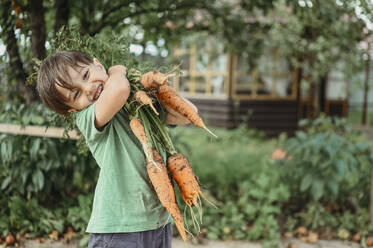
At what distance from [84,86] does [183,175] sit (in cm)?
65

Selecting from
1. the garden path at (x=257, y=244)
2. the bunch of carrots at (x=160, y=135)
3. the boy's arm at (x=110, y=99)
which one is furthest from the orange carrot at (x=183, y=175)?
the garden path at (x=257, y=244)

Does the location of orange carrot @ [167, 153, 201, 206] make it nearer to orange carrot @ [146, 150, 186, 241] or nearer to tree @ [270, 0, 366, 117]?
orange carrot @ [146, 150, 186, 241]

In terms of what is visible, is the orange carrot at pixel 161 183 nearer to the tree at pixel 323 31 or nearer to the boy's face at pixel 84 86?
the boy's face at pixel 84 86

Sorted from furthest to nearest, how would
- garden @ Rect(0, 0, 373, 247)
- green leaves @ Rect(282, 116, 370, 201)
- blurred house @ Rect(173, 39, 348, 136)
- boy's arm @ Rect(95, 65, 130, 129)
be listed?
blurred house @ Rect(173, 39, 348, 136), green leaves @ Rect(282, 116, 370, 201), garden @ Rect(0, 0, 373, 247), boy's arm @ Rect(95, 65, 130, 129)

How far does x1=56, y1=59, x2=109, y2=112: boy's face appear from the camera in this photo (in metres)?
1.54

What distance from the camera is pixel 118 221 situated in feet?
5.14

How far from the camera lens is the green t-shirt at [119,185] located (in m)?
1.57

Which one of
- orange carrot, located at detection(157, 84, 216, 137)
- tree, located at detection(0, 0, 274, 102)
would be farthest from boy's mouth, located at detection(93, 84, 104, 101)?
tree, located at detection(0, 0, 274, 102)

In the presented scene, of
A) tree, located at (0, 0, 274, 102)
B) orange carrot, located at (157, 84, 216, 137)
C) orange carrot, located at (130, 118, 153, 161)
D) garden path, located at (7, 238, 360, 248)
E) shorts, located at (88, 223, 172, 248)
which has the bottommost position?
garden path, located at (7, 238, 360, 248)

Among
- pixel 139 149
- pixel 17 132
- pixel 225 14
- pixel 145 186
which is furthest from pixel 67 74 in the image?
pixel 225 14

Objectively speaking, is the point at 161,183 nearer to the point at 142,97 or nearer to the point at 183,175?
the point at 183,175

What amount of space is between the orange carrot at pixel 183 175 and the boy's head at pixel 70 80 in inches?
19.8

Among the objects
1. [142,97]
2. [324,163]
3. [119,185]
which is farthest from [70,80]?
[324,163]

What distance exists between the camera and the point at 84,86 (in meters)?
1.54
